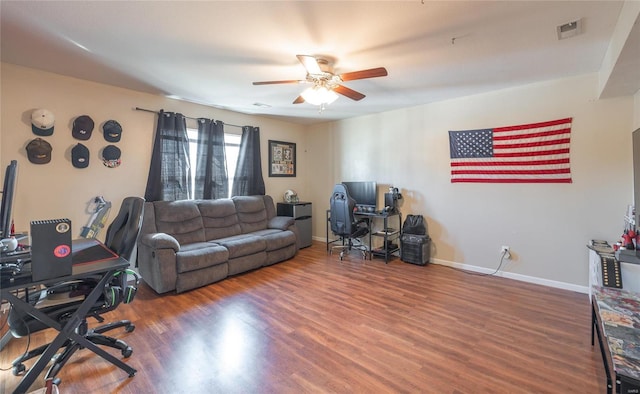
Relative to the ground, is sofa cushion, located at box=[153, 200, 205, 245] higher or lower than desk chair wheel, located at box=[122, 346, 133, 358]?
higher

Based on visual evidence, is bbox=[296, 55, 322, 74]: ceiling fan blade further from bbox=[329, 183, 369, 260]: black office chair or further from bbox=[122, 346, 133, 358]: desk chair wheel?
bbox=[122, 346, 133, 358]: desk chair wheel

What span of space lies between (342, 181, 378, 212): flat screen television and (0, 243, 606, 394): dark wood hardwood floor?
158 cm

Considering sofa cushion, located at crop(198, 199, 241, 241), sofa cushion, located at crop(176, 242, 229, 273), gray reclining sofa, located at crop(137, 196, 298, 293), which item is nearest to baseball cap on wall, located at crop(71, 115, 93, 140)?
gray reclining sofa, located at crop(137, 196, 298, 293)

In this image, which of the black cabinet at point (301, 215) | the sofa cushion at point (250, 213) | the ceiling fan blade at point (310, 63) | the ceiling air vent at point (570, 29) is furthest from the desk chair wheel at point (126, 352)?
the ceiling air vent at point (570, 29)

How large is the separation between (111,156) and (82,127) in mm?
412

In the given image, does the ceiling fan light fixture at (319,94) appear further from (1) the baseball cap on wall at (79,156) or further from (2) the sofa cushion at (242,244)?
(1) the baseball cap on wall at (79,156)

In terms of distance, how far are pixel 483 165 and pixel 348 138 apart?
2.38 m

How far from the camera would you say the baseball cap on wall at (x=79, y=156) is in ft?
10.3

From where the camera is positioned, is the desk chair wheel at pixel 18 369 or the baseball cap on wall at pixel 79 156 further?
the baseball cap on wall at pixel 79 156

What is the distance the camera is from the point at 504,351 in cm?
208

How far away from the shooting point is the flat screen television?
4711 mm

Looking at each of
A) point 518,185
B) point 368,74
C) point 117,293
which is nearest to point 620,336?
point 368,74

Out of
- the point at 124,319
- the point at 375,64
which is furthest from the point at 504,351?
the point at 124,319

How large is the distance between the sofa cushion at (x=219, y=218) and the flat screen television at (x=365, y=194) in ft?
6.88
